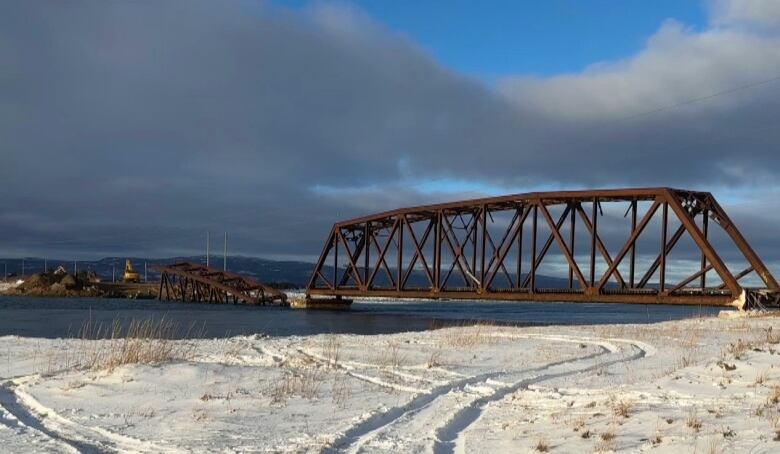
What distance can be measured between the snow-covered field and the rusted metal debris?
8934 centimetres

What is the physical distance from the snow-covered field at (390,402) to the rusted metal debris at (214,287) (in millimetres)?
89336

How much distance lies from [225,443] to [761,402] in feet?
26.4

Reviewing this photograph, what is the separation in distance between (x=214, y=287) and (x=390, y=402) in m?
107

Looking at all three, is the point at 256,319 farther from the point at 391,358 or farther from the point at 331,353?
the point at 391,358

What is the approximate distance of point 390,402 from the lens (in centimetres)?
1308

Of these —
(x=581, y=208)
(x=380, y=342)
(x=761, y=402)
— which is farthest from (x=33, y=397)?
(x=581, y=208)

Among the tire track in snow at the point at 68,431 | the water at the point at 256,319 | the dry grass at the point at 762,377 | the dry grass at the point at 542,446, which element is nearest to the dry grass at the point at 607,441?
the dry grass at the point at 542,446

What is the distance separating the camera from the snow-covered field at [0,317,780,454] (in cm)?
988

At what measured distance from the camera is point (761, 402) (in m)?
11.7

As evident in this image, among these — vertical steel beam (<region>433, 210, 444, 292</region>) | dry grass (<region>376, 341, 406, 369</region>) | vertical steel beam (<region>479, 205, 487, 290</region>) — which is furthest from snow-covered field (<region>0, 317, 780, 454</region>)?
vertical steel beam (<region>433, 210, 444, 292</region>)

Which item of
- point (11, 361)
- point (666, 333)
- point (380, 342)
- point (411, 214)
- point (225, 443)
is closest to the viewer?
point (225, 443)

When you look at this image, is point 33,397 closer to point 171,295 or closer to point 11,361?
point 11,361

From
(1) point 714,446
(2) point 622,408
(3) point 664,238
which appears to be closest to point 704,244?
(3) point 664,238

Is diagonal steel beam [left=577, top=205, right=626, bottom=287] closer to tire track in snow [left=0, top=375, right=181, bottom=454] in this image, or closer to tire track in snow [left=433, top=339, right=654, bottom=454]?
tire track in snow [left=433, top=339, right=654, bottom=454]
